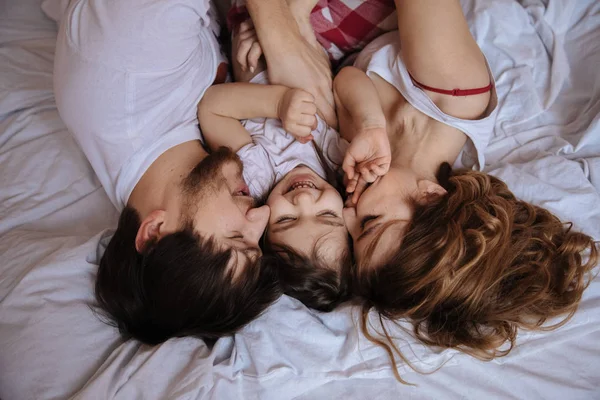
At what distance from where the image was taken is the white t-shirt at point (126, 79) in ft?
3.44

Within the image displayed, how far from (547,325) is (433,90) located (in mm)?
595

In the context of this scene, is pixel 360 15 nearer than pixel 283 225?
No

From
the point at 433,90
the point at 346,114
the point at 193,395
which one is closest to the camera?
the point at 193,395

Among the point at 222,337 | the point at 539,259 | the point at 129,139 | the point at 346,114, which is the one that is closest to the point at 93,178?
the point at 129,139

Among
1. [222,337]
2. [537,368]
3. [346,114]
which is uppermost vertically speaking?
[346,114]

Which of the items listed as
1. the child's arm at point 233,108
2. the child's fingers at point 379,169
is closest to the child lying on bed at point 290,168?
the child's arm at point 233,108

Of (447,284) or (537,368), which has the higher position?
(447,284)

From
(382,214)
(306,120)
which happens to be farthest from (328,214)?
(306,120)

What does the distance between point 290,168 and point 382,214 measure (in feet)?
0.89

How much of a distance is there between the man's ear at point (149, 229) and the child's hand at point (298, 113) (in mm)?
362

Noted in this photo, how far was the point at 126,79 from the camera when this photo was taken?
3.52 ft

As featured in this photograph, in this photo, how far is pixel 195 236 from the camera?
102cm

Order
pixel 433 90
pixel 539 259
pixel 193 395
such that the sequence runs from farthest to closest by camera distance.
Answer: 1. pixel 433 90
2. pixel 539 259
3. pixel 193 395

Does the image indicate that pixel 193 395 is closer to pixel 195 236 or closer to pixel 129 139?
pixel 195 236
